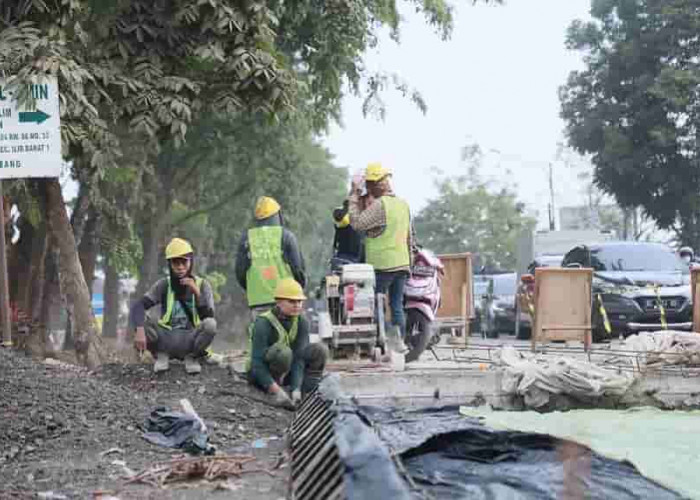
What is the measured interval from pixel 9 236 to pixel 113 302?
11609mm

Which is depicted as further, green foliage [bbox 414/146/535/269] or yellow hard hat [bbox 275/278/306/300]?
green foliage [bbox 414/146/535/269]

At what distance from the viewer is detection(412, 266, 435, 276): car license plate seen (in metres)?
12.0

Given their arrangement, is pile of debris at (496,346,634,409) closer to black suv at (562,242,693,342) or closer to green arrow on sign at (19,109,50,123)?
green arrow on sign at (19,109,50,123)

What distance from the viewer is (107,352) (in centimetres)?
1270

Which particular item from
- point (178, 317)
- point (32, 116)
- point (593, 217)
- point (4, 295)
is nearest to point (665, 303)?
point (178, 317)

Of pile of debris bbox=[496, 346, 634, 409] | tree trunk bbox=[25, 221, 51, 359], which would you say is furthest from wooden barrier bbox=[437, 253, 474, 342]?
tree trunk bbox=[25, 221, 51, 359]

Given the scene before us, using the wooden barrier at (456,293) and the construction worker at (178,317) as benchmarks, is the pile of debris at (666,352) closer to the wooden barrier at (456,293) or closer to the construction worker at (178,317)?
the wooden barrier at (456,293)

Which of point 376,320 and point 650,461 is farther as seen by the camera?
point 376,320

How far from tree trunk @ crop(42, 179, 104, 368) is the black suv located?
26.1 feet

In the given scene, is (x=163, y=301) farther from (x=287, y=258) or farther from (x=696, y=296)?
(x=696, y=296)

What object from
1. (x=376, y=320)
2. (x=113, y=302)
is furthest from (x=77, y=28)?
(x=113, y=302)

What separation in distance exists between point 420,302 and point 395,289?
1.81 ft

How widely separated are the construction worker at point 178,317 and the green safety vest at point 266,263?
485mm

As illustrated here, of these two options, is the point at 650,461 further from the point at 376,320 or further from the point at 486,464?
the point at 376,320
